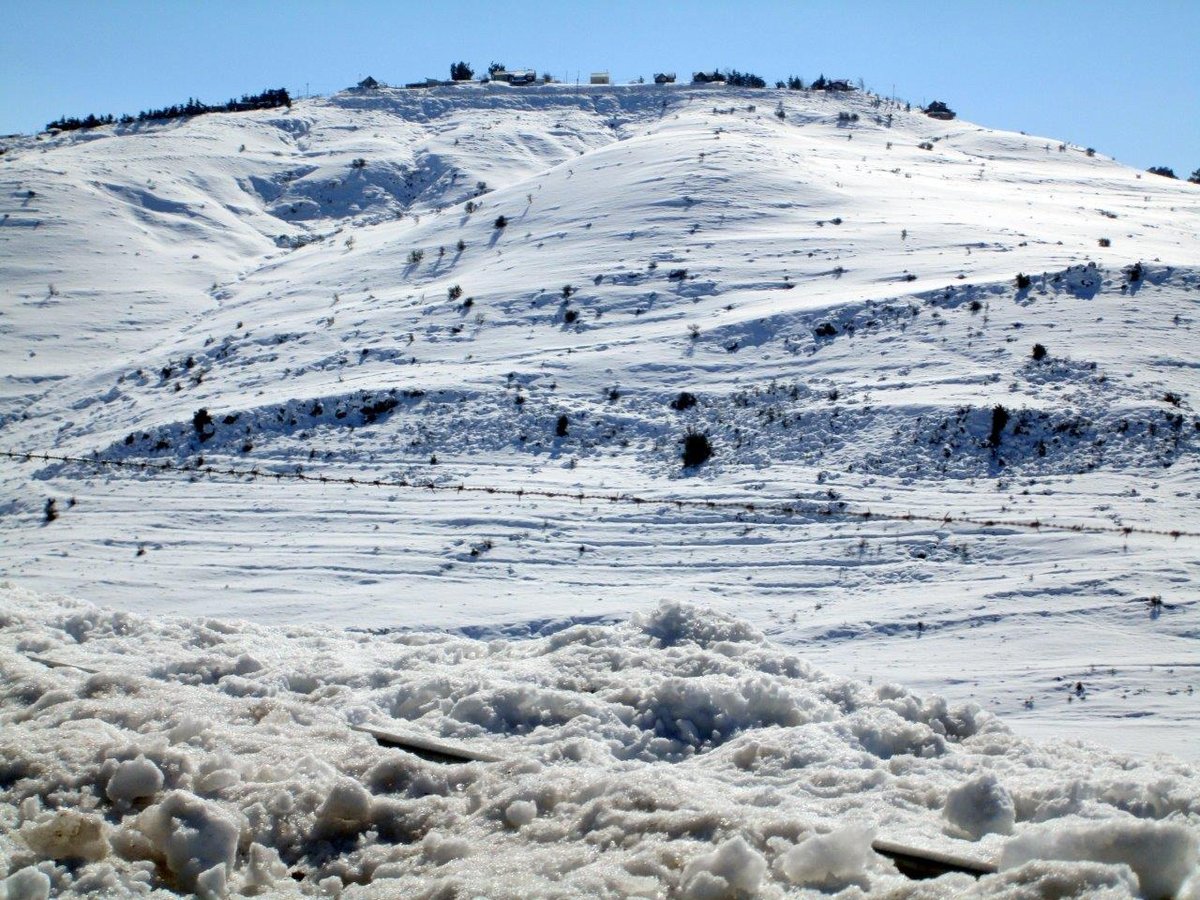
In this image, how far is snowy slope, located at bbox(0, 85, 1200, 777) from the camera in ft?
31.8

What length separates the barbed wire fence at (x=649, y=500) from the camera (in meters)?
11.1

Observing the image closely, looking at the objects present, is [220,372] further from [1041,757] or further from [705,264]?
[1041,757]

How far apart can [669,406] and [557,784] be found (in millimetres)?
13180

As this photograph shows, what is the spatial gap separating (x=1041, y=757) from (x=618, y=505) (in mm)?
8914

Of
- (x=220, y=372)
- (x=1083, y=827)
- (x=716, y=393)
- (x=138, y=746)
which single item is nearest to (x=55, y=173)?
(x=220, y=372)

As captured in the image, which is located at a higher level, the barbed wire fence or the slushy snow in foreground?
the barbed wire fence

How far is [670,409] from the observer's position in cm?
1670

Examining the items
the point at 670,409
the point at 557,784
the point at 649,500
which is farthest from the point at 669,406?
the point at 557,784

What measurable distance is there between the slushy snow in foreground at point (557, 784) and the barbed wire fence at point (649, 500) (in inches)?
258

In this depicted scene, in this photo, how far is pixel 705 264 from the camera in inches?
930

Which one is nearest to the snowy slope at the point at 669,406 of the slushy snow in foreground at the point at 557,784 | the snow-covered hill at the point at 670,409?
the snow-covered hill at the point at 670,409

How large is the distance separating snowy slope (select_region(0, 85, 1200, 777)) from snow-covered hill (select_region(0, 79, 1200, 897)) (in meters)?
0.07

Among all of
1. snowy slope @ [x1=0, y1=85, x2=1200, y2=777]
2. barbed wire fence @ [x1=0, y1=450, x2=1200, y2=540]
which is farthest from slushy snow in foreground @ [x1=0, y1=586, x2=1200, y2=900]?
barbed wire fence @ [x1=0, y1=450, x2=1200, y2=540]

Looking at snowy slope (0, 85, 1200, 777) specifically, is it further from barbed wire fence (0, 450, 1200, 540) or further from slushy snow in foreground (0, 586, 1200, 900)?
slushy snow in foreground (0, 586, 1200, 900)
